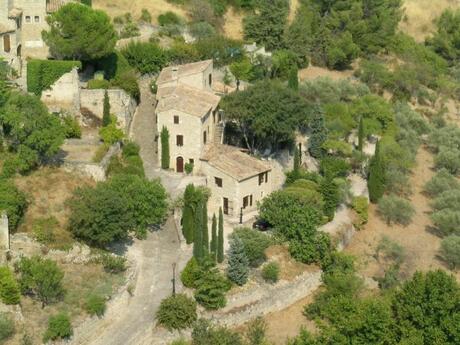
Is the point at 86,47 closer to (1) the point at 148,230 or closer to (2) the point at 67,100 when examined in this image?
(2) the point at 67,100

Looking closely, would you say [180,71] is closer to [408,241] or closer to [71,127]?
[71,127]

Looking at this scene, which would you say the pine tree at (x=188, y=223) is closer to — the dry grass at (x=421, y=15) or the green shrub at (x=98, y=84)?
the green shrub at (x=98, y=84)

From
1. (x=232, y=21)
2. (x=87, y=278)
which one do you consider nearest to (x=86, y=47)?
(x=87, y=278)

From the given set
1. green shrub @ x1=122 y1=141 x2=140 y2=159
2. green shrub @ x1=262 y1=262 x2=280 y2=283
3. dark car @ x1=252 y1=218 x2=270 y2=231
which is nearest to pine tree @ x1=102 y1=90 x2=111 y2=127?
green shrub @ x1=122 y1=141 x2=140 y2=159

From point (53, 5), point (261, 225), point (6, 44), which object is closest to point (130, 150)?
point (261, 225)

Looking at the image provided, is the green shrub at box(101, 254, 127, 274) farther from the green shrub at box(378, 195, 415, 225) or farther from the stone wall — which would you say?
the green shrub at box(378, 195, 415, 225)
